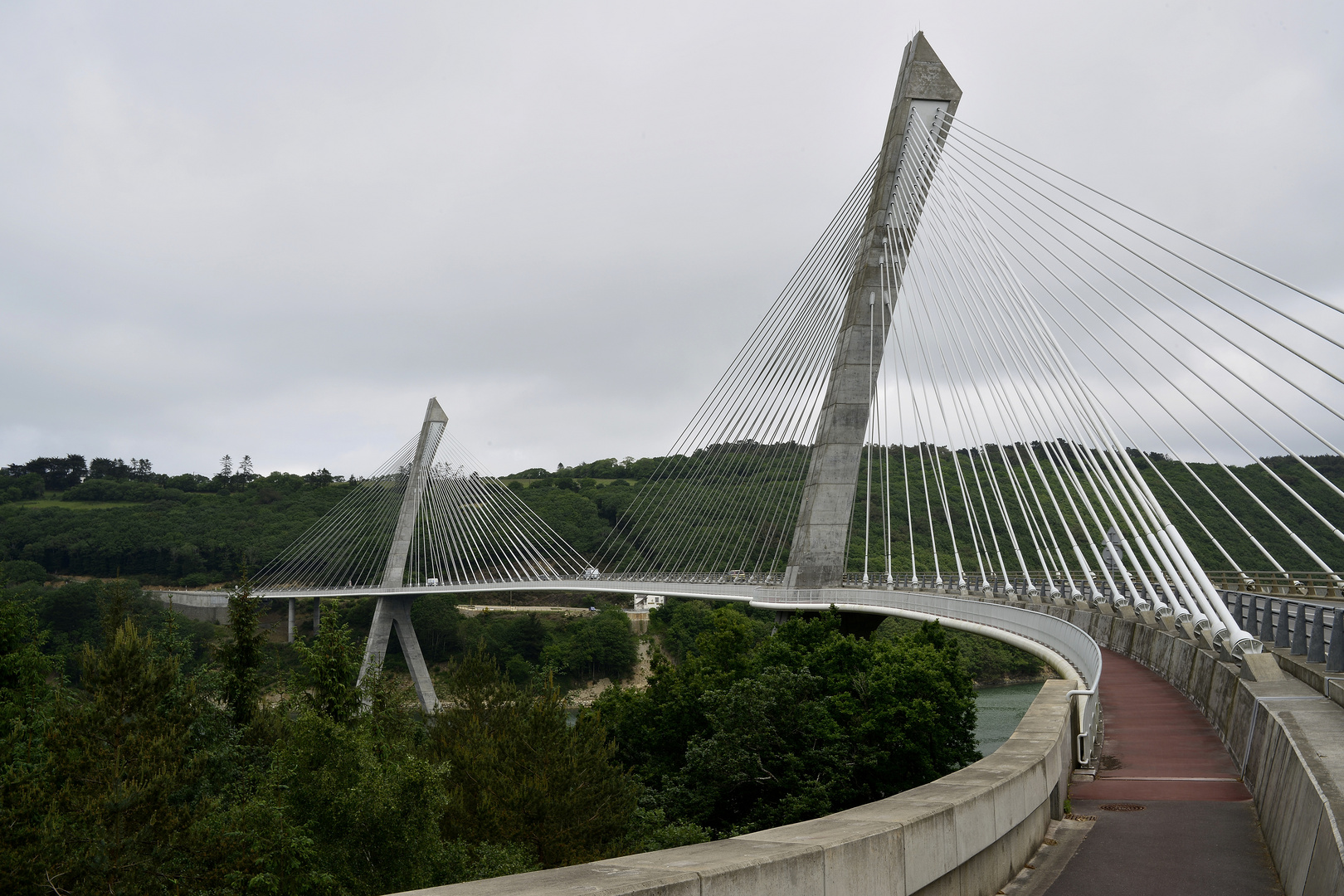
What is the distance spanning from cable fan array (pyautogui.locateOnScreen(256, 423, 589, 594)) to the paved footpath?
49.7 meters

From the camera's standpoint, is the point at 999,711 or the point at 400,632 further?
the point at 400,632

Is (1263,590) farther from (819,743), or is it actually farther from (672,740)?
(672,740)

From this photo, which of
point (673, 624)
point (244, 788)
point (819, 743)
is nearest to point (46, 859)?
point (244, 788)

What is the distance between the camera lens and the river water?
121 ft

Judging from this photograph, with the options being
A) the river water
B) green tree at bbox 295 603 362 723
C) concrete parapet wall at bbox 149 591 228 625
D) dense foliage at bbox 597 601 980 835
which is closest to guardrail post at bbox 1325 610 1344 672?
dense foliage at bbox 597 601 980 835

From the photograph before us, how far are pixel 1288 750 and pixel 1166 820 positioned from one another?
0.97 meters

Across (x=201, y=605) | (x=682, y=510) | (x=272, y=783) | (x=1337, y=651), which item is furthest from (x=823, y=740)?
(x=201, y=605)

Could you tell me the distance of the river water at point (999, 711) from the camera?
3697 centimetres

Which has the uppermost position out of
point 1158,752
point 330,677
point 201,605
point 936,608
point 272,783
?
→ point 936,608

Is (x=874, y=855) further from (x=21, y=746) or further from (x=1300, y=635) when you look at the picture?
(x=21, y=746)

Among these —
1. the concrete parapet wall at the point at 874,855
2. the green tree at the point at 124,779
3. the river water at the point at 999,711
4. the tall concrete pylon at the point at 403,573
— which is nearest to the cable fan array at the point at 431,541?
the tall concrete pylon at the point at 403,573

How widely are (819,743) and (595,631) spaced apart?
175ft

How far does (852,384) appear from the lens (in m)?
31.7

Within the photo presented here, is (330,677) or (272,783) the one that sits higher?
(330,677)
